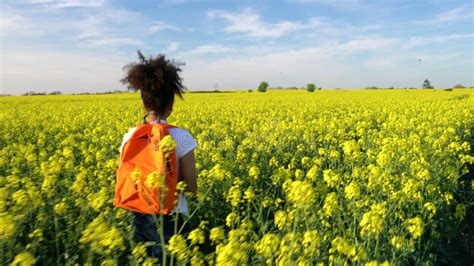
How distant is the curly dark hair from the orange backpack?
7.3 inches

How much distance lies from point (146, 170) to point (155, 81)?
23.5 inches

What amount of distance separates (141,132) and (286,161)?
4014mm

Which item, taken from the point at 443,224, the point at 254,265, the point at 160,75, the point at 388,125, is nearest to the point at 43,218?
the point at 160,75

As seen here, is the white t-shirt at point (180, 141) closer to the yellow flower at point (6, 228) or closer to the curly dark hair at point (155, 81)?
the curly dark hair at point (155, 81)

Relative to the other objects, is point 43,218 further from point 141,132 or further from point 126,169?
point 141,132

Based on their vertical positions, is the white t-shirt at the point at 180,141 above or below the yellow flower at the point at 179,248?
above

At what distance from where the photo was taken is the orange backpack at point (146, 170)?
272 cm

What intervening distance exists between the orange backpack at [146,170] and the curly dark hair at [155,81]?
18 centimetres

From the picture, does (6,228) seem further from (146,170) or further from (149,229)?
(149,229)

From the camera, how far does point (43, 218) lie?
3.11 meters

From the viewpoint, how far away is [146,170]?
2754 mm

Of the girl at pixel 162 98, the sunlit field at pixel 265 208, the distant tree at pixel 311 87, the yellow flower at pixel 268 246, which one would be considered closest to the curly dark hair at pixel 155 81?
the girl at pixel 162 98

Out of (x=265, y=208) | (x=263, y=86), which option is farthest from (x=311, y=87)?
(x=265, y=208)

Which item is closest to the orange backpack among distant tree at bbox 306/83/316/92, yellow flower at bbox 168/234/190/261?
yellow flower at bbox 168/234/190/261
